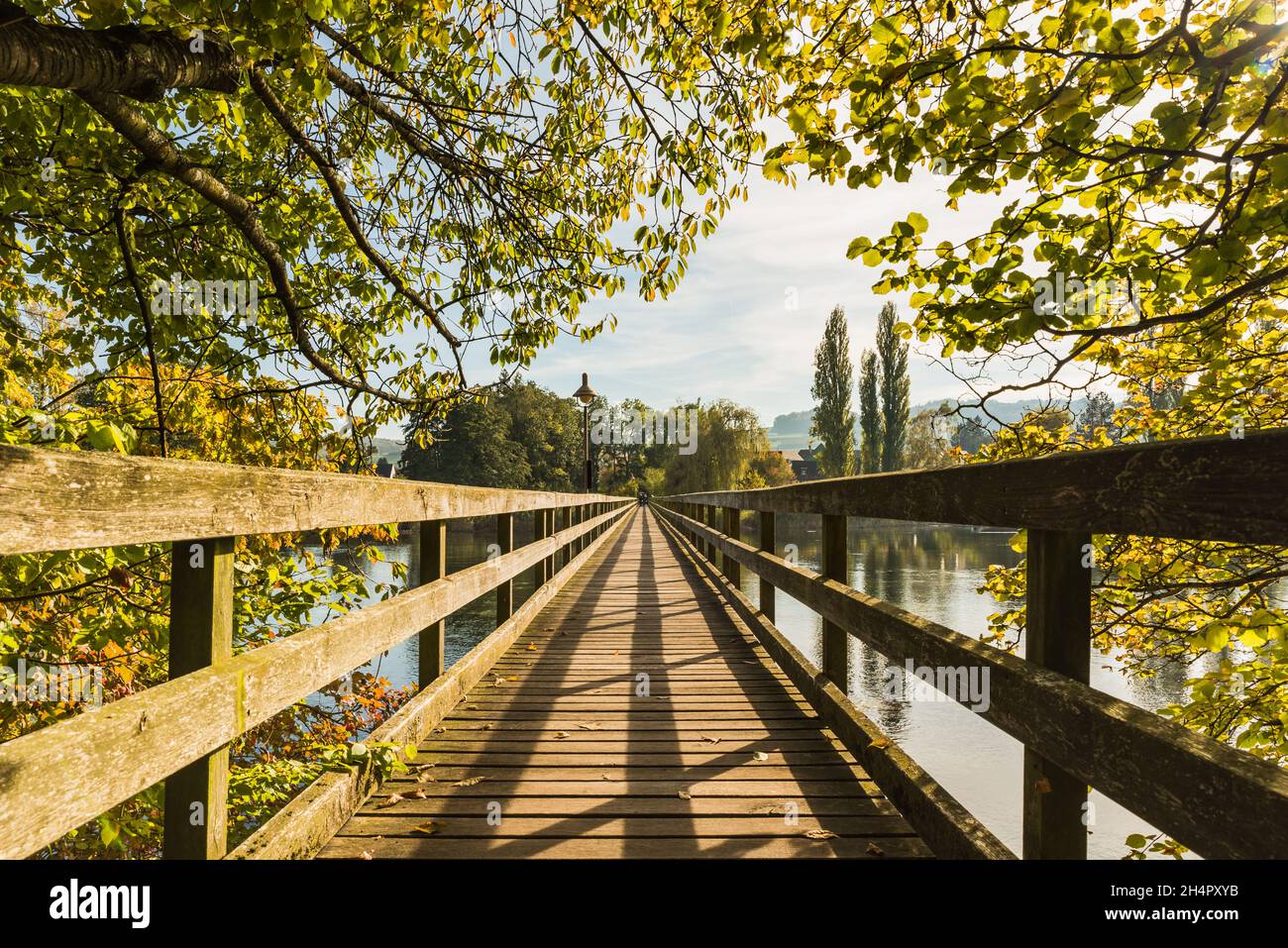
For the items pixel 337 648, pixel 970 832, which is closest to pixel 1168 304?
pixel 970 832

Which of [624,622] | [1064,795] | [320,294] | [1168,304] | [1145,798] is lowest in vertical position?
[624,622]

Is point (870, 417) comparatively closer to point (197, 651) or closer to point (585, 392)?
point (585, 392)

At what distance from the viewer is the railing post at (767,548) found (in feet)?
16.9

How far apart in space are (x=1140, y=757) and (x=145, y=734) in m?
1.71

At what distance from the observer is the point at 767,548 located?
5305mm

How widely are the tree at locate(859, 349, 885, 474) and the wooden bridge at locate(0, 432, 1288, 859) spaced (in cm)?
6126

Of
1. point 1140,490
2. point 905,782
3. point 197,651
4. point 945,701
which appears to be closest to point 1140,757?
Answer: point 1140,490

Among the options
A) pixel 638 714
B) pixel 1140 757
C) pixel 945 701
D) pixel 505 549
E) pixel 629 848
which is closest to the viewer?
pixel 1140 757

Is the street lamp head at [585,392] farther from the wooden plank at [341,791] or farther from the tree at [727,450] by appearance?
the tree at [727,450]

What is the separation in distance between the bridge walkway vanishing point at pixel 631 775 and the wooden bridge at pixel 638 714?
0.01 meters

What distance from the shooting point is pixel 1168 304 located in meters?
4.21

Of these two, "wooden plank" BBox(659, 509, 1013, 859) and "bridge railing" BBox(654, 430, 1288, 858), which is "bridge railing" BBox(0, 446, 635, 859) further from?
"wooden plank" BBox(659, 509, 1013, 859)
